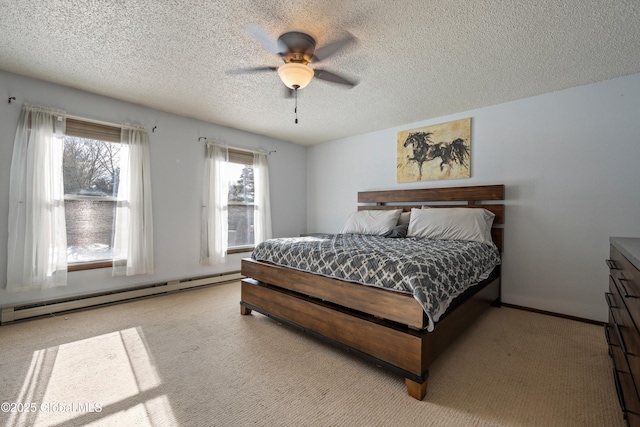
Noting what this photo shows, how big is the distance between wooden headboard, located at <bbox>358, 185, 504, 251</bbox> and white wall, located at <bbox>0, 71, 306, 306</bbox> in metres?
1.81

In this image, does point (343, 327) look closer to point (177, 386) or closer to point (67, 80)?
point (177, 386)

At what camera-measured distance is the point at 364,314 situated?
193 cm

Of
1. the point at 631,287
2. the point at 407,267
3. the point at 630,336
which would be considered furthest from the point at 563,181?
the point at 407,267

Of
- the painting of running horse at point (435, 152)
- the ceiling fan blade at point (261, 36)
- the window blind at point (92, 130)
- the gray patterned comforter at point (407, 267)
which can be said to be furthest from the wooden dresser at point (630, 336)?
the window blind at point (92, 130)

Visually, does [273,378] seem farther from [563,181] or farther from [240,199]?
[563,181]

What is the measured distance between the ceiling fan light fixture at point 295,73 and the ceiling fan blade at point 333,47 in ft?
0.66

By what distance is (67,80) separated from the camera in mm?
2805

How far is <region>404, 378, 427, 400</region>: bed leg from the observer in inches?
62.6

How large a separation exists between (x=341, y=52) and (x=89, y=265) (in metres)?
3.50

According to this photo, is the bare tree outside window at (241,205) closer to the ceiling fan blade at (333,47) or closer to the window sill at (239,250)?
the window sill at (239,250)

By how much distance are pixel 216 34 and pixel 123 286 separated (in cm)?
305

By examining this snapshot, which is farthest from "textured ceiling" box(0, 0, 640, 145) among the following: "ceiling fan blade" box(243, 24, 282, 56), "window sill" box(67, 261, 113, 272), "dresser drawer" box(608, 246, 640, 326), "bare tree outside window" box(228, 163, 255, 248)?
"window sill" box(67, 261, 113, 272)

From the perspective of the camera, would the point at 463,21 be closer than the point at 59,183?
Yes

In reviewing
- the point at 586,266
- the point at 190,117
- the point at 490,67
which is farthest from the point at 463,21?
the point at 190,117
